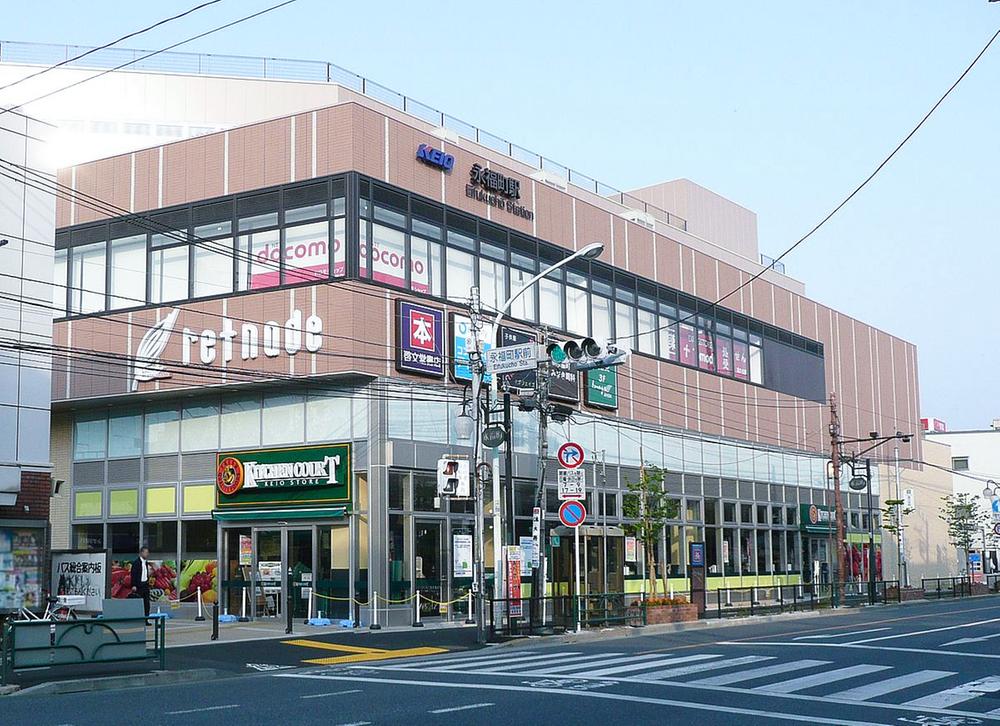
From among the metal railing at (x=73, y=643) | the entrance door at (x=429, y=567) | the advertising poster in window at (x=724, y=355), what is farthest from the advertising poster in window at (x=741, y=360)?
the metal railing at (x=73, y=643)

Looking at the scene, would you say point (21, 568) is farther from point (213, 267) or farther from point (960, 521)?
point (960, 521)

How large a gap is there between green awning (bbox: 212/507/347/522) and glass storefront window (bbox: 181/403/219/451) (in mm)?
2229

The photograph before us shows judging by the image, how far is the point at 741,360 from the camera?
54.2 metres

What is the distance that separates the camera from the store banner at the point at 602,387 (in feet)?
139

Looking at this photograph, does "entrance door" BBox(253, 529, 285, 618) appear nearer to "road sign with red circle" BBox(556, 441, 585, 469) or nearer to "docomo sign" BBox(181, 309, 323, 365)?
"docomo sign" BBox(181, 309, 323, 365)

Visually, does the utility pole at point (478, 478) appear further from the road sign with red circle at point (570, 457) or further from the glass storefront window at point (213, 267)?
the glass storefront window at point (213, 267)

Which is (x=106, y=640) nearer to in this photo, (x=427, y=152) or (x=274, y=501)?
(x=274, y=501)

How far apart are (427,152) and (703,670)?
66.4ft

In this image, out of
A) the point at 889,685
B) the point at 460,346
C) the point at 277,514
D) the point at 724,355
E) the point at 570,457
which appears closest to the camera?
the point at 889,685

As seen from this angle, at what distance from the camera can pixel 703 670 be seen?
2005 cm

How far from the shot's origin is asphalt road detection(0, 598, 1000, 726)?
571 inches

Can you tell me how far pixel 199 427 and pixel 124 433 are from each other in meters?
3.41

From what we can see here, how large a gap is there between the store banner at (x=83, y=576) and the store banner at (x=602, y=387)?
63.4 ft

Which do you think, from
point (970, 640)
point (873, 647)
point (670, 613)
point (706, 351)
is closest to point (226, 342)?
point (670, 613)
